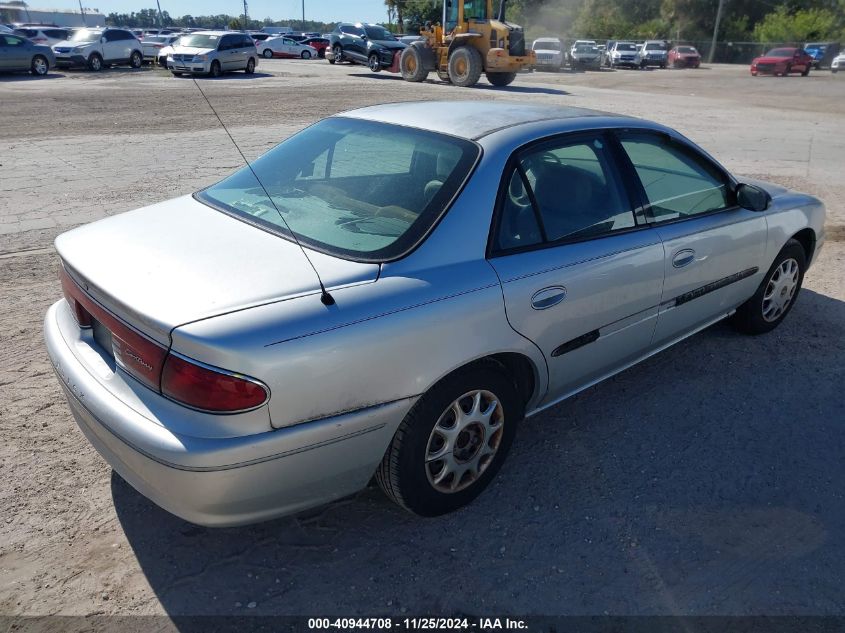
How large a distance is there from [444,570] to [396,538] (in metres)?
Answer: 0.26

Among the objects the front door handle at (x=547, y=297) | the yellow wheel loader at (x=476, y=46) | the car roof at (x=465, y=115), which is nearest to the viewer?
the front door handle at (x=547, y=297)

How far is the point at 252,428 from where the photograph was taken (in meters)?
2.18

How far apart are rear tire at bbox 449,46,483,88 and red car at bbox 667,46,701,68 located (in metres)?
28.9

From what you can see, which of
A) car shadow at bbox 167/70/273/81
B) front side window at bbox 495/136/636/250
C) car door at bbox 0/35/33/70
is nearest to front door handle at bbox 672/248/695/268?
front side window at bbox 495/136/636/250

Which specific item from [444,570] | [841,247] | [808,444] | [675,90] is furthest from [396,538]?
[675,90]

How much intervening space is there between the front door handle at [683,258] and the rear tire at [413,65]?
23.7m

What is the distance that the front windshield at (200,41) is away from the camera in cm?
2595

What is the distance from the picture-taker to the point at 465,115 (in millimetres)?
3303

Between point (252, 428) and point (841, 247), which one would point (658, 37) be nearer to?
point (841, 247)

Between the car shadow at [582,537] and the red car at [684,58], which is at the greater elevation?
the car shadow at [582,537]

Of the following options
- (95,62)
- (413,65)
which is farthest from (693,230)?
(95,62)

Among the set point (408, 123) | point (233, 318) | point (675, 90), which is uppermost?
point (408, 123)

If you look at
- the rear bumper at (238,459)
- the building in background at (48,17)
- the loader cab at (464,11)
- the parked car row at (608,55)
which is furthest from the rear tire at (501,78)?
the building in background at (48,17)

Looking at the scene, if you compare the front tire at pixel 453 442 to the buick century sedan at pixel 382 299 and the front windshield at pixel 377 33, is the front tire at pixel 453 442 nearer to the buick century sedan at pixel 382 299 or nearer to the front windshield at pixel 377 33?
the buick century sedan at pixel 382 299
